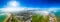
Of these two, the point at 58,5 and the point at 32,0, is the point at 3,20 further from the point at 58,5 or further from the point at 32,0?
the point at 58,5

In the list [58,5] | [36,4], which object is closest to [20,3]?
[36,4]

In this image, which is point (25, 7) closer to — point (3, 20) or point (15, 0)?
point (15, 0)

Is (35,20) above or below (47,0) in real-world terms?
below

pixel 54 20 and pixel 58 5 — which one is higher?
pixel 58 5

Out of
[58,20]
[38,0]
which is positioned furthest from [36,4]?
[58,20]

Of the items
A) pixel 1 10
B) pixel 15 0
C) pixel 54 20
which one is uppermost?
pixel 15 0

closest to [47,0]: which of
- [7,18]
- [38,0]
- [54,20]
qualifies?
[38,0]

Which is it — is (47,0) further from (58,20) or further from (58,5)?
(58,20)
